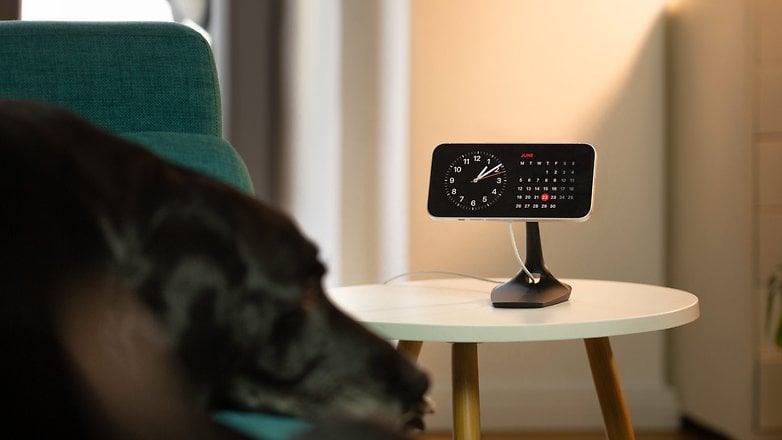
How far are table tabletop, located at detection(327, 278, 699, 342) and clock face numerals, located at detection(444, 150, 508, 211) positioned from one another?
147mm

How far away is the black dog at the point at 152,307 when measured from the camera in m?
0.73

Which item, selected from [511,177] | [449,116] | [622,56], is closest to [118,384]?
[511,177]

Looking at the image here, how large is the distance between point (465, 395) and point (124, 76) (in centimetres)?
60

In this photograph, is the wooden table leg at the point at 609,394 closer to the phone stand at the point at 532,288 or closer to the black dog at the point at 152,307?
the phone stand at the point at 532,288

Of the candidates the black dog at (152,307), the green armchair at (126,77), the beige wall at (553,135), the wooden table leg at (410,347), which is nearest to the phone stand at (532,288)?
the wooden table leg at (410,347)

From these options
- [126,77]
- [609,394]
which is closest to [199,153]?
[126,77]

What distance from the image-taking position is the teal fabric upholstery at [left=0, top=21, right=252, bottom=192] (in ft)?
4.43

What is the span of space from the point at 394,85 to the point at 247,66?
0.40 m

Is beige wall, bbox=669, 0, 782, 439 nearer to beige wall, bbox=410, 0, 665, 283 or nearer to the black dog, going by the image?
beige wall, bbox=410, 0, 665, 283

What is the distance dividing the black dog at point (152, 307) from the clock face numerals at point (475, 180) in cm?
79

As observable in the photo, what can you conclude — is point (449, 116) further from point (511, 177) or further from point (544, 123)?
point (511, 177)

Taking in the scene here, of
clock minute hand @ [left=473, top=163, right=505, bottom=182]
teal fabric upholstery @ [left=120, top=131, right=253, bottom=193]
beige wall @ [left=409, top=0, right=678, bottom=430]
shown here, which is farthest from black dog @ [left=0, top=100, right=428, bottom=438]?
beige wall @ [left=409, top=0, right=678, bottom=430]

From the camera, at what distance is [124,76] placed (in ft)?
4.56

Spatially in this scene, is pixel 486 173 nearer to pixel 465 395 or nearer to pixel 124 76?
pixel 465 395
